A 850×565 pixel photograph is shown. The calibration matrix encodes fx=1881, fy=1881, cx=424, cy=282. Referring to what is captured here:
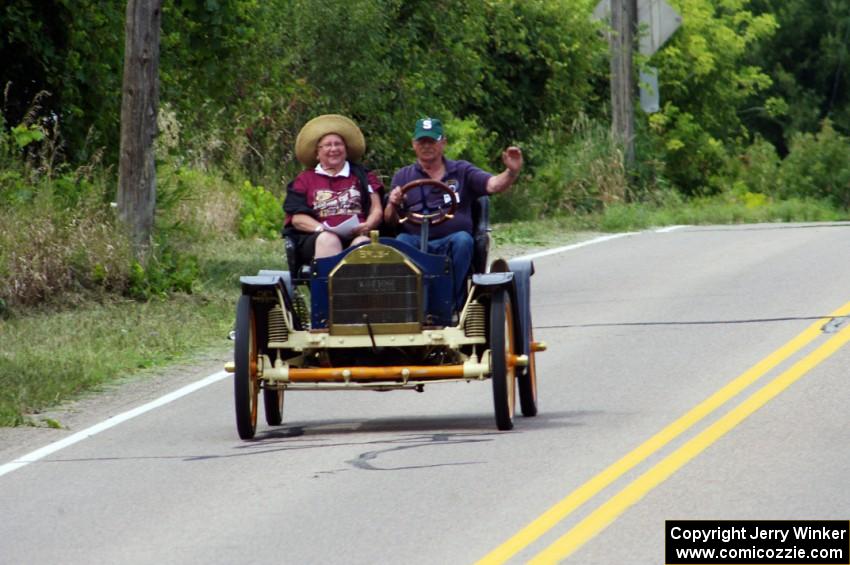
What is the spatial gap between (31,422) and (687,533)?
5.42m

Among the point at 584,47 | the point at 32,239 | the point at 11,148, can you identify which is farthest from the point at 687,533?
the point at 584,47

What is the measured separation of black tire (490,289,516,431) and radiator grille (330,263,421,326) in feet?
1.62

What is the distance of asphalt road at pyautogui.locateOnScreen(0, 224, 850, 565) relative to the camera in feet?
25.4

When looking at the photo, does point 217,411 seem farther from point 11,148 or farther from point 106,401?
point 11,148

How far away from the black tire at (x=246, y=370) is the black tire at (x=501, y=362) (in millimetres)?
1338

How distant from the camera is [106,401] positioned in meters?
12.6

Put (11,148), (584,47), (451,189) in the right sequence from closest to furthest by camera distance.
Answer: (451,189) < (11,148) < (584,47)

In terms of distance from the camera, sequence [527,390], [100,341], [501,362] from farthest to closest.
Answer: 1. [100,341]
2. [527,390]
3. [501,362]

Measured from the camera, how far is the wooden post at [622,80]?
99.5 feet

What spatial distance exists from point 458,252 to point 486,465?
7.19ft

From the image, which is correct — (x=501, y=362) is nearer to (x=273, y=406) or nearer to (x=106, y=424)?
(x=273, y=406)

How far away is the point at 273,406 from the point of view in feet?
36.9

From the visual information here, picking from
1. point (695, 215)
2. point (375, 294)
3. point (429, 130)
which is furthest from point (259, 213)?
point (375, 294)

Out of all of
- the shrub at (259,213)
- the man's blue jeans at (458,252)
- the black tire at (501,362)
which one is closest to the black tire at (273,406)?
the man's blue jeans at (458,252)
